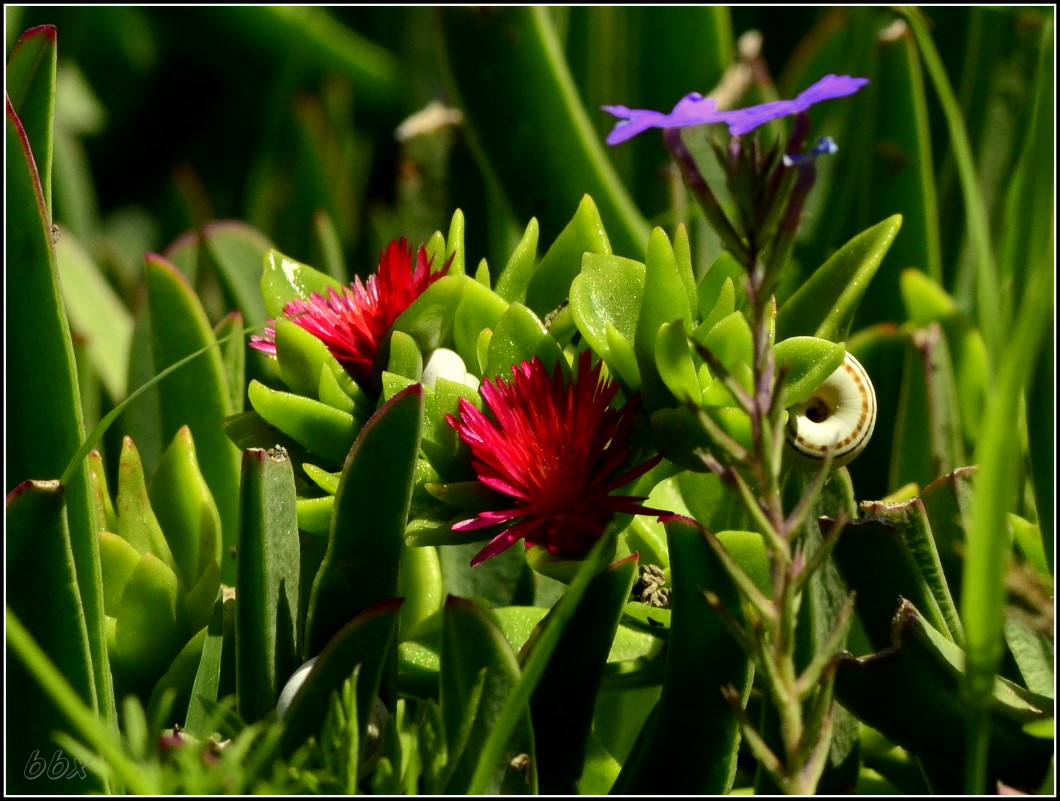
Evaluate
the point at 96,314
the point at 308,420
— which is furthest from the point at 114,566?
the point at 96,314

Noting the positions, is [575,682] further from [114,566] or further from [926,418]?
[926,418]

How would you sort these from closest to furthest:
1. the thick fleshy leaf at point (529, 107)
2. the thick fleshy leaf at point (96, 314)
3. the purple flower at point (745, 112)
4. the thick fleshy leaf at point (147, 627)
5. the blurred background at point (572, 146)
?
the purple flower at point (745, 112), the thick fleshy leaf at point (147, 627), the blurred background at point (572, 146), the thick fleshy leaf at point (529, 107), the thick fleshy leaf at point (96, 314)

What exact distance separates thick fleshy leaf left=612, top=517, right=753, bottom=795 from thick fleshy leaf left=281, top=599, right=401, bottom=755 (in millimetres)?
121

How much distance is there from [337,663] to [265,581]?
53 millimetres

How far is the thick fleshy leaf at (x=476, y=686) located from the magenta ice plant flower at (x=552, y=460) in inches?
1.8

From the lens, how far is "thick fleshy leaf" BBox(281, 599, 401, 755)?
46 cm

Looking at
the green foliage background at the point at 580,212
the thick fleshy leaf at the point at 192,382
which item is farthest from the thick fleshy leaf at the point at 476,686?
the thick fleshy leaf at the point at 192,382

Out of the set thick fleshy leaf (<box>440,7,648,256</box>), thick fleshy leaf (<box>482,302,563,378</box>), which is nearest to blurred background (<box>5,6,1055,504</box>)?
thick fleshy leaf (<box>440,7,648,256</box>)

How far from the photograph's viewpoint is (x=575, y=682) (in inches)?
19.9

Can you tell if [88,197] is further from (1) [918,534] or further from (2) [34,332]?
(1) [918,534]

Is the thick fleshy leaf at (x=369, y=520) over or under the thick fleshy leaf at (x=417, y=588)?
over

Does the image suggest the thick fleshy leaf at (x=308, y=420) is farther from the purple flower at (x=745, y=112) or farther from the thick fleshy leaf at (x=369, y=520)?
the purple flower at (x=745, y=112)

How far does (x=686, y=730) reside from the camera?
0.49 m

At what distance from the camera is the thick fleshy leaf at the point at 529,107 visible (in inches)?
41.0
